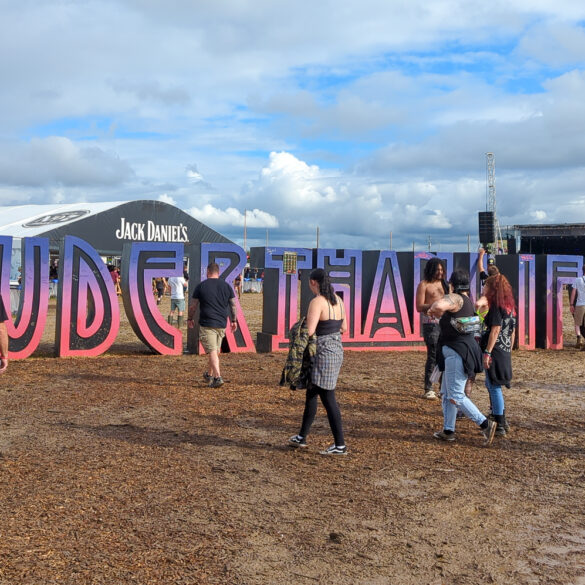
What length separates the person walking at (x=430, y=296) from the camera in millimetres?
8859

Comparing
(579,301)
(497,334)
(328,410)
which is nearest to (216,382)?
(328,410)

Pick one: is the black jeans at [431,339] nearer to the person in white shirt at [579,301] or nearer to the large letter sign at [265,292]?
the large letter sign at [265,292]

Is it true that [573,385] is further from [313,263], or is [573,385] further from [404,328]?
[313,263]

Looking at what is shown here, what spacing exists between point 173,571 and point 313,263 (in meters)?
11.4

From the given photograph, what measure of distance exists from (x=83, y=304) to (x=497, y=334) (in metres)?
8.56

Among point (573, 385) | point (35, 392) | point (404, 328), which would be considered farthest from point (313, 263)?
point (35, 392)

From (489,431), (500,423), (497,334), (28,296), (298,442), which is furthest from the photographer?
(28,296)

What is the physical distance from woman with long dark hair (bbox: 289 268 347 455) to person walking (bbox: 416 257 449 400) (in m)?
2.46

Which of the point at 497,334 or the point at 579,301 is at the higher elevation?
the point at 579,301

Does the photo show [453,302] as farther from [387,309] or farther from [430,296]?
[387,309]

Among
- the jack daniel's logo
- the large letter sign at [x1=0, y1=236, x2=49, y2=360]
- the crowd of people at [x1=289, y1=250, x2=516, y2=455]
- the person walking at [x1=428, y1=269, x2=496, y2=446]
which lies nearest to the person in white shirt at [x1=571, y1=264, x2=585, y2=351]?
the crowd of people at [x1=289, y1=250, x2=516, y2=455]

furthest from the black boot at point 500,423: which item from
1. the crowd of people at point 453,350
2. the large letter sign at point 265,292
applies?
the large letter sign at point 265,292

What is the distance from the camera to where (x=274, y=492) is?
18.2ft

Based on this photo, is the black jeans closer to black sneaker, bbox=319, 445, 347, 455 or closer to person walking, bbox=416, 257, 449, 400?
person walking, bbox=416, 257, 449, 400
